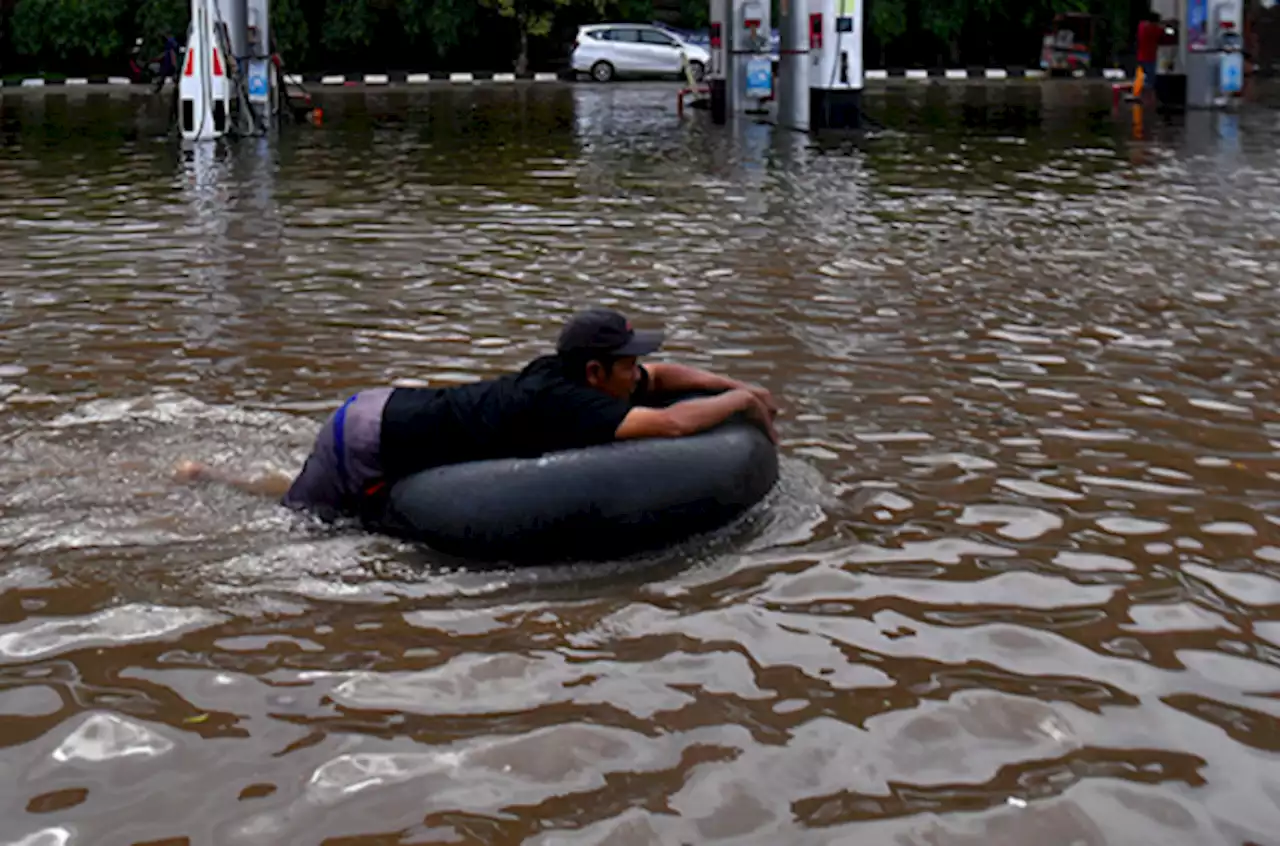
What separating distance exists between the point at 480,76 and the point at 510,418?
38.9 metres

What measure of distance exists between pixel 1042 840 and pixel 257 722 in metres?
2.13

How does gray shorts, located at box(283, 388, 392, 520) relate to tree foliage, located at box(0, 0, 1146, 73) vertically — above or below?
below

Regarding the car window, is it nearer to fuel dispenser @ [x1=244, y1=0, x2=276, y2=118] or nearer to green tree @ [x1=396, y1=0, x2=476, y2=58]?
green tree @ [x1=396, y1=0, x2=476, y2=58]

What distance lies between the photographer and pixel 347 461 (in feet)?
19.9

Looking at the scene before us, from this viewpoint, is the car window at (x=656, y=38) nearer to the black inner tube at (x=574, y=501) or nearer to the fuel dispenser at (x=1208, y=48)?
the fuel dispenser at (x=1208, y=48)

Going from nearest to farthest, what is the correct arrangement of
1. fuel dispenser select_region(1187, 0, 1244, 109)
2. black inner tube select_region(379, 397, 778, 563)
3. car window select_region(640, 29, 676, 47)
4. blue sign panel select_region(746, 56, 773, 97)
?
black inner tube select_region(379, 397, 778, 563)
blue sign panel select_region(746, 56, 773, 97)
fuel dispenser select_region(1187, 0, 1244, 109)
car window select_region(640, 29, 676, 47)

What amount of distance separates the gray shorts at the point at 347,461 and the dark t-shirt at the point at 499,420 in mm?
48

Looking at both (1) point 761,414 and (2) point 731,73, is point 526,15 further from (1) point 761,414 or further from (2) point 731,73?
(1) point 761,414

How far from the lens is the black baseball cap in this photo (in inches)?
230

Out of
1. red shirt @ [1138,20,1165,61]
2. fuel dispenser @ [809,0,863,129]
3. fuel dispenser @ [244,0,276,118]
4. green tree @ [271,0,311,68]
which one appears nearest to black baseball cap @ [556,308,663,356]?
fuel dispenser @ [809,0,863,129]

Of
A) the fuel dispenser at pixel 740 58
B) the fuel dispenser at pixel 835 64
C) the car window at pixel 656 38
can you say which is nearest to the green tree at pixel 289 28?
the car window at pixel 656 38

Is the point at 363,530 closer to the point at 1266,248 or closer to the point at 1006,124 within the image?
the point at 1266,248

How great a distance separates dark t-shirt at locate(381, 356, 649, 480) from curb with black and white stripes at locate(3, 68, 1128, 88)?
1437 inches

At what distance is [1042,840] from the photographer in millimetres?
3883
